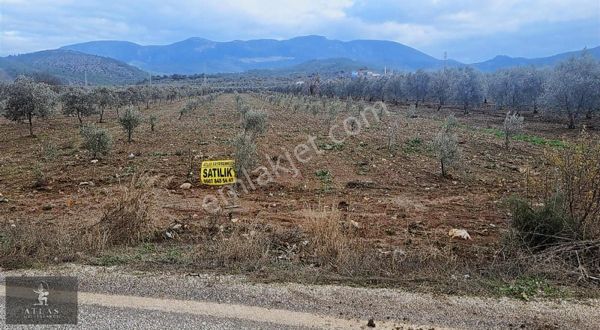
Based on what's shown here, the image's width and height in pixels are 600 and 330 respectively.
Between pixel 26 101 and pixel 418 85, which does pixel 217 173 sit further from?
pixel 418 85

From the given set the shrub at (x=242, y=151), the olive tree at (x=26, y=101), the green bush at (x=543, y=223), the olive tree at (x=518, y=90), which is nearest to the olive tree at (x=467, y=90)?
the olive tree at (x=518, y=90)

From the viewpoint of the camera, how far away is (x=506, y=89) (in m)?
55.3

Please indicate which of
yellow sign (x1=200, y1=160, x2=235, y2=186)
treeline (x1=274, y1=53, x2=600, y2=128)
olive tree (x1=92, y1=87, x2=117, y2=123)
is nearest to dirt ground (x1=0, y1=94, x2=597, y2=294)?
yellow sign (x1=200, y1=160, x2=235, y2=186)

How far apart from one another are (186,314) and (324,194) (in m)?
7.04

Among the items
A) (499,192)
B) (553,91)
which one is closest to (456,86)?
(553,91)

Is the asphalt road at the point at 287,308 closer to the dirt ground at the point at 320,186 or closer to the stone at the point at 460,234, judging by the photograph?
the dirt ground at the point at 320,186

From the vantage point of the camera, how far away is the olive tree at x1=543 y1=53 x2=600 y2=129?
3659cm

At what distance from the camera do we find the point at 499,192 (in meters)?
12.1

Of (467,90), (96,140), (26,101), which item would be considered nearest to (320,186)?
(96,140)

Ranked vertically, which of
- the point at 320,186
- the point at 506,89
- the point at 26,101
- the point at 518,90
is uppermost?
the point at 506,89

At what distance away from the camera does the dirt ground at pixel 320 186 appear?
8.87 metres

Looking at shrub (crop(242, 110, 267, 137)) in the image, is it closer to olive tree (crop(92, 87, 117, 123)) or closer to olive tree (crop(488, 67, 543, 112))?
olive tree (crop(92, 87, 117, 123))

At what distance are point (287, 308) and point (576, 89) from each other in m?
40.3

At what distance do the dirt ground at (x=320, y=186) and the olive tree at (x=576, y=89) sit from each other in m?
19.2
